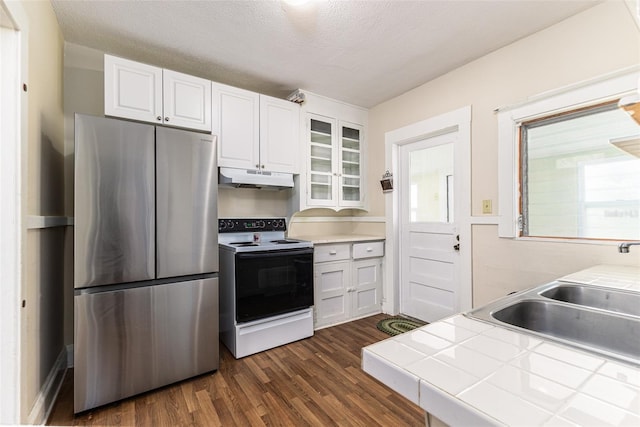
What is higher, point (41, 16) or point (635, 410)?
point (41, 16)

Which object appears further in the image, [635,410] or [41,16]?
[41,16]

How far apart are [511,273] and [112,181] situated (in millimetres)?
2913

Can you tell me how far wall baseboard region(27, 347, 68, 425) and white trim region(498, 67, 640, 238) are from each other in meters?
3.19

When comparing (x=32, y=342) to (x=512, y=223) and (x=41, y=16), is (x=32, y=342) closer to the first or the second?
(x=41, y=16)

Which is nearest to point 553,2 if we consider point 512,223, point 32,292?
point 512,223

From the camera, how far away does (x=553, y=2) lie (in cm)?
178

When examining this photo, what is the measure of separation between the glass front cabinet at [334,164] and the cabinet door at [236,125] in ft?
2.06

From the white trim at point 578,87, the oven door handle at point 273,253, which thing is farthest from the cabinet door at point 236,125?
the white trim at point 578,87

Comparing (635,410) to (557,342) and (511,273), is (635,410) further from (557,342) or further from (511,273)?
(511,273)

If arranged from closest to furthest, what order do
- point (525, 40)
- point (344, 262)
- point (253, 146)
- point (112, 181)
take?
point (112, 181)
point (525, 40)
point (253, 146)
point (344, 262)

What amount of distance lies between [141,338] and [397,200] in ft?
8.72

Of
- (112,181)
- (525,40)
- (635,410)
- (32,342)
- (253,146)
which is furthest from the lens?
(253,146)

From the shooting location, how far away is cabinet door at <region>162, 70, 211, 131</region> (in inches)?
87.1

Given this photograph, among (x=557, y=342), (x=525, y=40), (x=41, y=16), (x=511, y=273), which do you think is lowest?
(x=511, y=273)
